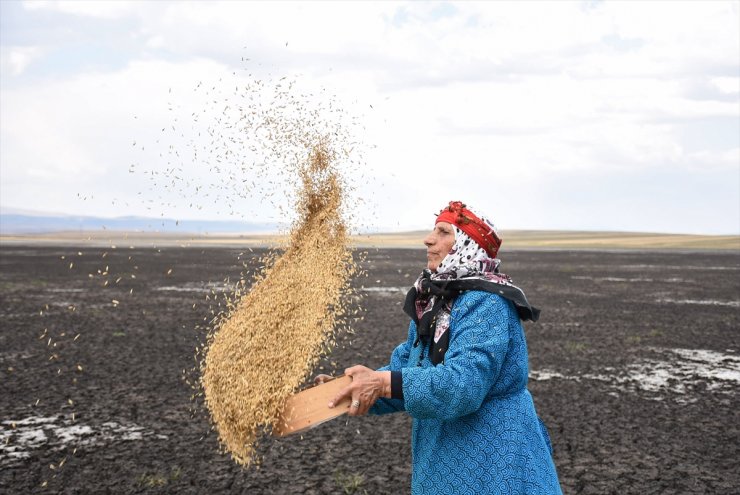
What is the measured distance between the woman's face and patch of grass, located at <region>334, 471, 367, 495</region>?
3.62 meters

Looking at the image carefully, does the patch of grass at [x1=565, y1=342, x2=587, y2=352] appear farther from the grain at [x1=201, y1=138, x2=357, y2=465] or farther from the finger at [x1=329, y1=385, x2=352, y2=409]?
the finger at [x1=329, y1=385, x2=352, y2=409]

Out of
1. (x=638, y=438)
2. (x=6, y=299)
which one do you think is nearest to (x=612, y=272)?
(x=6, y=299)

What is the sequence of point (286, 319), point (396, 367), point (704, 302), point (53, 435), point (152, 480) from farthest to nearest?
point (704, 302)
point (53, 435)
point (152, 480)
point (286, 319)
point (396, 367)

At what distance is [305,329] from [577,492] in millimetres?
3316

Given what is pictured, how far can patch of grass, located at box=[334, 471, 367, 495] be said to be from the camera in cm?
603

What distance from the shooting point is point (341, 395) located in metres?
2.66

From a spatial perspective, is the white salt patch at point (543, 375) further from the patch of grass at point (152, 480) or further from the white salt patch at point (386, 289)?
the white salt patch at point (386, 289)

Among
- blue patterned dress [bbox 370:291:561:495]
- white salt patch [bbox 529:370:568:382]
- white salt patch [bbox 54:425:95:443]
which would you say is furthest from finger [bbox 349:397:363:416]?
white salt patch [bbox 529:370:568:382]

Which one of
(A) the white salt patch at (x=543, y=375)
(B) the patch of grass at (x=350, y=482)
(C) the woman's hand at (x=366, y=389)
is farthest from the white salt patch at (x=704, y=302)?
(C) the woman's hand at (x=366, y=389)

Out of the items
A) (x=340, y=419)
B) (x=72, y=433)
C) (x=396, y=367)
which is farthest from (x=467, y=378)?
(x=72, y=433)

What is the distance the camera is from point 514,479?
108 inches

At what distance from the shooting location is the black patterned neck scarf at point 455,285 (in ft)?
9.04

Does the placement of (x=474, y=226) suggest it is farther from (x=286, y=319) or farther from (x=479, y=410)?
(x=286, y=319)

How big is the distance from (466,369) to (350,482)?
3952 mm
